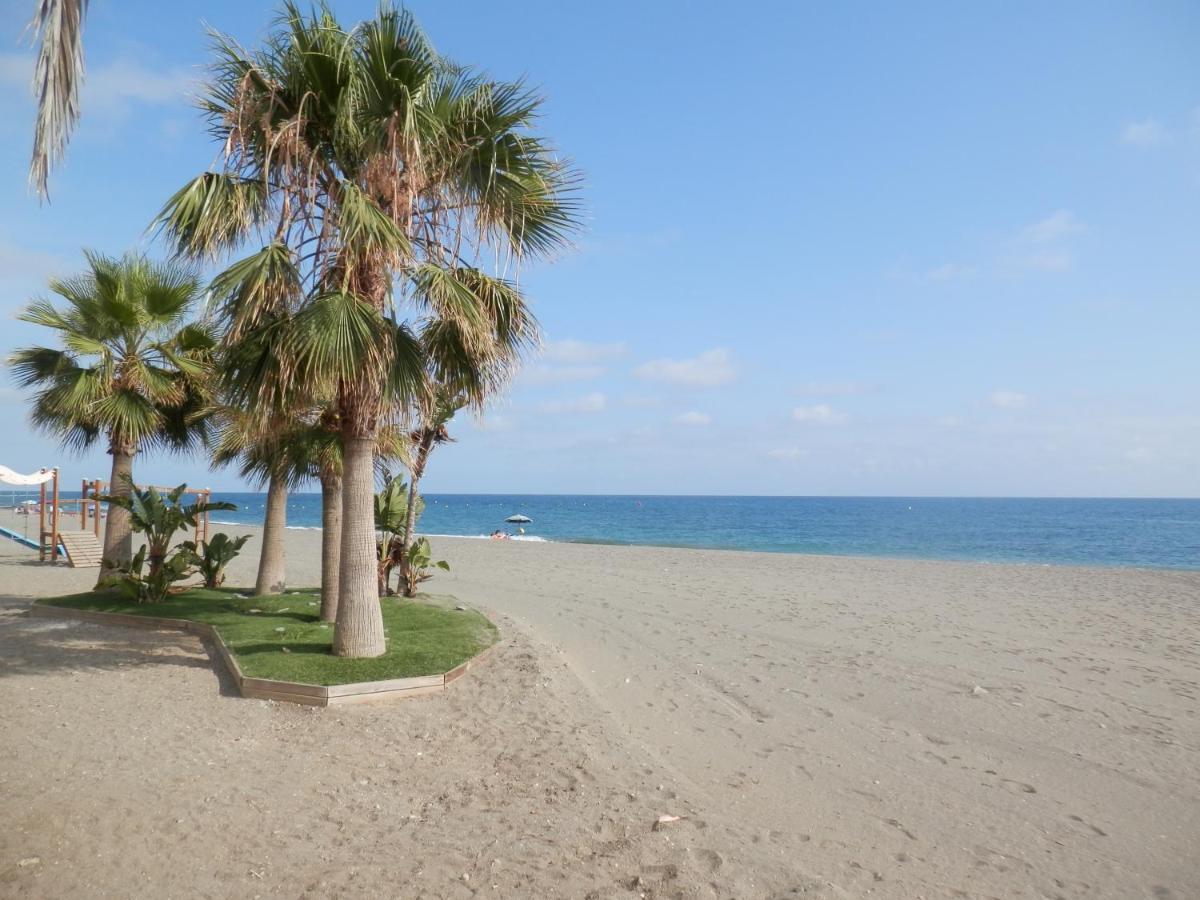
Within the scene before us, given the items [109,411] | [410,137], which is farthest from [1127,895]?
[109,411]

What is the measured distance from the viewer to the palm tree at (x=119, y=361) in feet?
38.9

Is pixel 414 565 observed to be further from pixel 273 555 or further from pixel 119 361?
pixel 119 361

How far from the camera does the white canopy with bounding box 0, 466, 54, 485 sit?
22062mm

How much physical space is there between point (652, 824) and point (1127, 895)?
265 cm

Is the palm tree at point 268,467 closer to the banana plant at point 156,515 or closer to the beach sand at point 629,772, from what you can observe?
the banana plant at point 156,515

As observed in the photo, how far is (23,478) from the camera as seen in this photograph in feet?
72.8

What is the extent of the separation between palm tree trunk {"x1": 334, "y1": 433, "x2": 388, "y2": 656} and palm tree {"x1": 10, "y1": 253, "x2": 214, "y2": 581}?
5.67m

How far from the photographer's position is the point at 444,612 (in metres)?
11.8

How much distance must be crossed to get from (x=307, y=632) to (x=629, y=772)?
17.7ft

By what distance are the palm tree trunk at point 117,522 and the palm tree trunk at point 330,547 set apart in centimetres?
385

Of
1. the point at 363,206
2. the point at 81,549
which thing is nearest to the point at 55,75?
the point at 363,206

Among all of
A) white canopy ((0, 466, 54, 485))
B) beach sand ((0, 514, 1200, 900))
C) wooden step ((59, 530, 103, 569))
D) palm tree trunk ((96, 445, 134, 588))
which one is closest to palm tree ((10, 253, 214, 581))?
palm tree trunk ((96, 445, 134, 588))

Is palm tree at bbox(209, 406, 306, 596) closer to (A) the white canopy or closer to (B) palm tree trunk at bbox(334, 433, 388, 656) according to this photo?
(B) palm tree trunk at bbox(334, 433, 388, 656)

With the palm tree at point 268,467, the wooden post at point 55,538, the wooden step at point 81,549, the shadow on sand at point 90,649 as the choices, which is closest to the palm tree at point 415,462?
the palm tree at point 268,467
